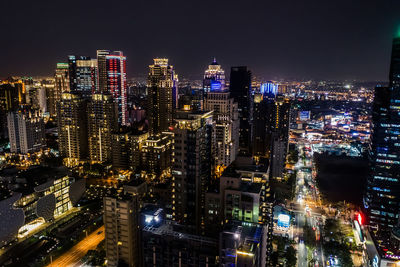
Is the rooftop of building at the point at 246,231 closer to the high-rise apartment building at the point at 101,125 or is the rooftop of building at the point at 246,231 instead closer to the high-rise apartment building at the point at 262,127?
the high-rise apartment building at the point at 101,125

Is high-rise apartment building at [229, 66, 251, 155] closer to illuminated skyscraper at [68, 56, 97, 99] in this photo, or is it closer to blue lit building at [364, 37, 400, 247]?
blue lit building at [364, 37, 400, 247]

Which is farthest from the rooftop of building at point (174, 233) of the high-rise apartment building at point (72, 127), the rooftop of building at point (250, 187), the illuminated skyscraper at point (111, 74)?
the illuminated skyscraper at point (111, 74)

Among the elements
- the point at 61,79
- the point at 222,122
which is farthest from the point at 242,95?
the point at 61,79

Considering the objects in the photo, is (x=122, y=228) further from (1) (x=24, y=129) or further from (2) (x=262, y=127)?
(1) (x=24, y=129)

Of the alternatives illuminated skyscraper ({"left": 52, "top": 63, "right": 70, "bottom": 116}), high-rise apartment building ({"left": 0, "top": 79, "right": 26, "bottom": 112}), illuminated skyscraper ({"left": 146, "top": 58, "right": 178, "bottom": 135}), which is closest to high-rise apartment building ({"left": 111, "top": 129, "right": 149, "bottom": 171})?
illuminated skyscraper ({"left": 146, "top": 58, "right": 178, "bottom": 135})

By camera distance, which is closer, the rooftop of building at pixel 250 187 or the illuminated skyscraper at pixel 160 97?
the rooftop of building at pixel 250 187

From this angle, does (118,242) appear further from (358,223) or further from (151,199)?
(358,223)

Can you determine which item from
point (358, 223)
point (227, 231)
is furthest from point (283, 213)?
point (227, 231)
